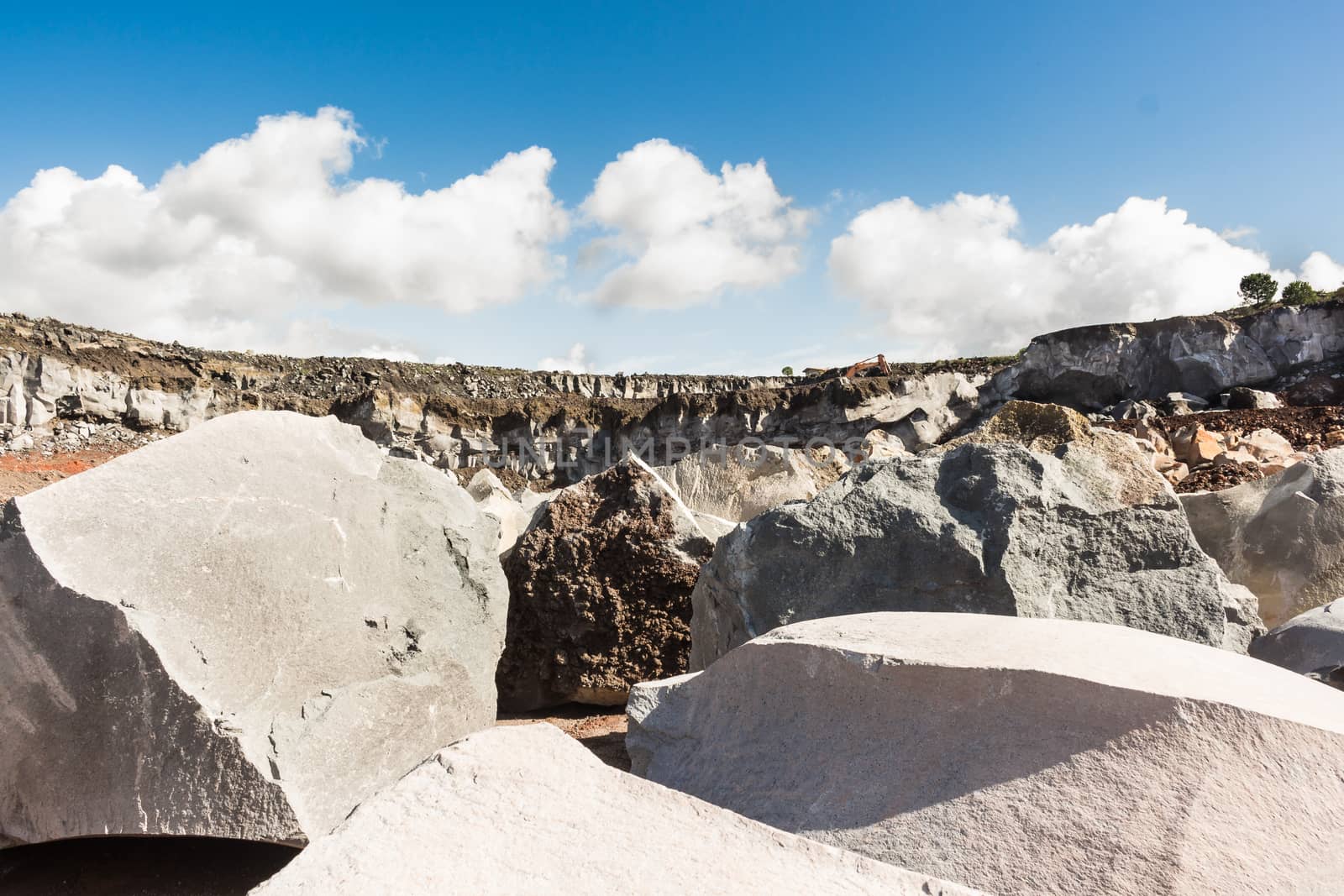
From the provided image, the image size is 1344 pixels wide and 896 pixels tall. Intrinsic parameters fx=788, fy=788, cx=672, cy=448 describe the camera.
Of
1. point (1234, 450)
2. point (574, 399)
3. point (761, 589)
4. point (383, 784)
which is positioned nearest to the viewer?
point (383, 784)

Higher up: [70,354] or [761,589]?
[70,354]

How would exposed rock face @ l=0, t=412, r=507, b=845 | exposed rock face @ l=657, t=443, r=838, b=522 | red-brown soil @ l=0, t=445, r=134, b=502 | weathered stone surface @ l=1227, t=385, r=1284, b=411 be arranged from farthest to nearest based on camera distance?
1. weathered stone surface @ l=1227, t=385, r=1284, b=411
2. red-brown soil @ l=0, t=445, r=134, b=502
3. exposed rock face @ l=657, t=443, r=838, b=522
4. exposed rock face @ l=0, t=412, r=507, b=845

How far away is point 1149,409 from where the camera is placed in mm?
16547

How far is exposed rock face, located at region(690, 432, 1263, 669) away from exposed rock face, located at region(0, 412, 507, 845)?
→ 1.35 m

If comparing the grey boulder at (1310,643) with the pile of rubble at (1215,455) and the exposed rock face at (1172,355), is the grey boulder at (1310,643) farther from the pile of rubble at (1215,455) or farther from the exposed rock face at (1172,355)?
the exposed rock face at (1172,355)

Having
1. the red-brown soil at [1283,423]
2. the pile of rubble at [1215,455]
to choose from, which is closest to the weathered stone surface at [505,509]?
the pile of rubble at [1215,455]

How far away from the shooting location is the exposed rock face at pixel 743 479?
6.23 meters

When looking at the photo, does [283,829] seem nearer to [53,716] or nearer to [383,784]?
[383,784]

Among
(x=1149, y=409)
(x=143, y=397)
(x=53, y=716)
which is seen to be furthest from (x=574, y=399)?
→ (x=53, y=716)

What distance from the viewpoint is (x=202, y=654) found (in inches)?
92.9

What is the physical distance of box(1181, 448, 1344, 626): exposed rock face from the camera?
3.90 m

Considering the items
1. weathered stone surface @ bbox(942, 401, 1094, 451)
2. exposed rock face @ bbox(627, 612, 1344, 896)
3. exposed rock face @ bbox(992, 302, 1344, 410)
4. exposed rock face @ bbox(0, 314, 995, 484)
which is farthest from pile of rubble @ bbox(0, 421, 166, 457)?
exposed rock face @ bbox(992, 302, 1344, 410)

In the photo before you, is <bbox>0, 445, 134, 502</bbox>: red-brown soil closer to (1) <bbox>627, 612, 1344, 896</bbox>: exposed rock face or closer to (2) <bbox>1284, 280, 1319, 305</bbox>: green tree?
(1) <bbox>627, 612, 1344, 896</bbox>: exposed rock face

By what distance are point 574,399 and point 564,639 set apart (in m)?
24.2
